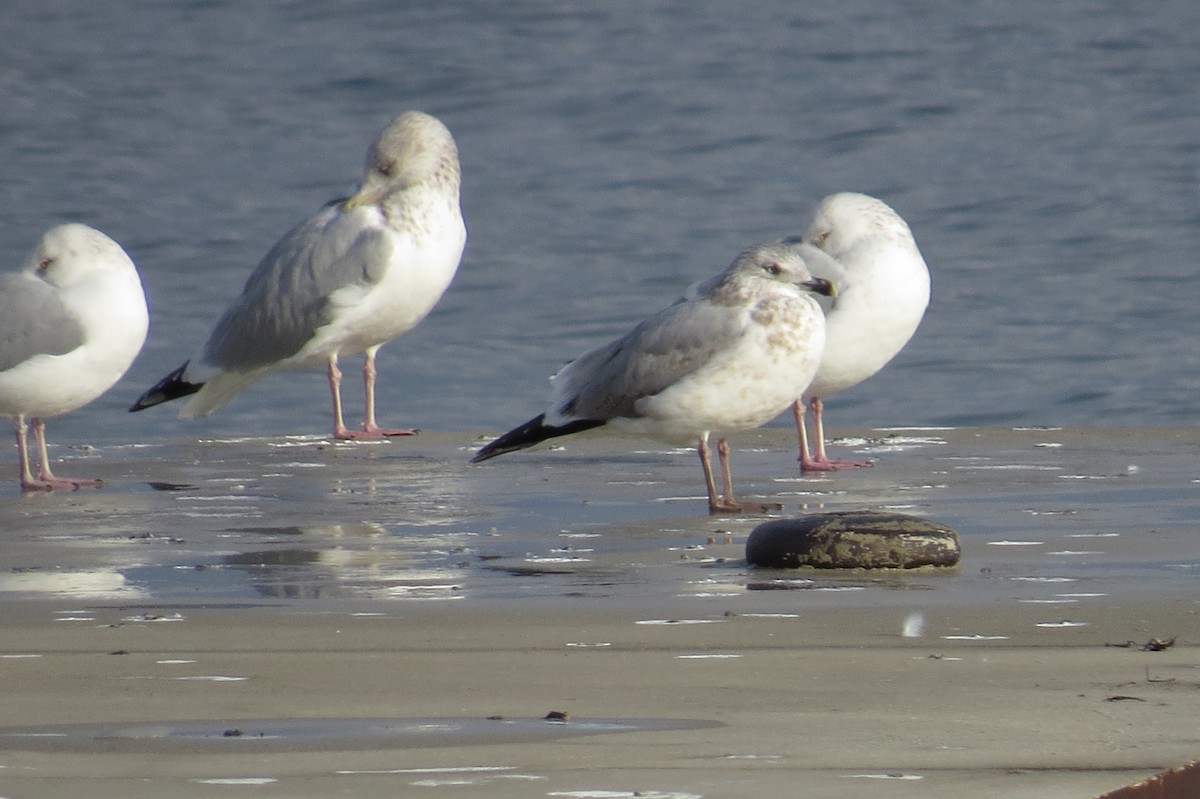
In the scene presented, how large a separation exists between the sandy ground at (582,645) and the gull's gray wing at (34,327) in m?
0.63

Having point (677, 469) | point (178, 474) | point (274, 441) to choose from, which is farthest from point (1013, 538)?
point (274, 441)

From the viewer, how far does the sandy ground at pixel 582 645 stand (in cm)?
322

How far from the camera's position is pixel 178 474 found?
798 centimetres

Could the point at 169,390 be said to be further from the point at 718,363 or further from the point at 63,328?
the point at 718,363

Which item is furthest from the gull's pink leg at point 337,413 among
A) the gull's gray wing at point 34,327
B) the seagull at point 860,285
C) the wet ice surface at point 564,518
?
the seagull at point 860,285

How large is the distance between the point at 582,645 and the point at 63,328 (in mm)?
4072

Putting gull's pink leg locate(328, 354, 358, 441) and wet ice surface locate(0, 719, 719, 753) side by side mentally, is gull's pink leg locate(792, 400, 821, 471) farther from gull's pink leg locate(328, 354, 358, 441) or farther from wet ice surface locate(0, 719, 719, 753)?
wet ice surface locate(0, 719, 719, 753)

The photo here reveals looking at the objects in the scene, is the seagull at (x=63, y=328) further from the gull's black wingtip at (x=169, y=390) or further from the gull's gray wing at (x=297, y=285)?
the gull's black wingtip at (x=169, y=390)

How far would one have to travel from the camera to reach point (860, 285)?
8.41m

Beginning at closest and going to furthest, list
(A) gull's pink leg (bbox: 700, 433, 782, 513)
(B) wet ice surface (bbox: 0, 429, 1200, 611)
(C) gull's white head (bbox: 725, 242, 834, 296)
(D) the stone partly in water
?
(B) wet ice surface (bbox: 0, 429, 1200, 611), (D) the stone partly in water, (A) gull's pink leg (bbox: 700, 433, 782, 513), (C) gull's white head (bbox: 725, 242, 834, 296)

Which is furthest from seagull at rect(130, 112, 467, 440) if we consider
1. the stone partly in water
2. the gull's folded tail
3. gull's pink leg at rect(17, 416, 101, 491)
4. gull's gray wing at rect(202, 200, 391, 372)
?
the stone partly in water

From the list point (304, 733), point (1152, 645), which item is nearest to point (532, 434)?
point (1152, 645)

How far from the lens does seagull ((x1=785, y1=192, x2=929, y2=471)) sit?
830 cm

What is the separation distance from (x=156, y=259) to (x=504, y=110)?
258 inches
